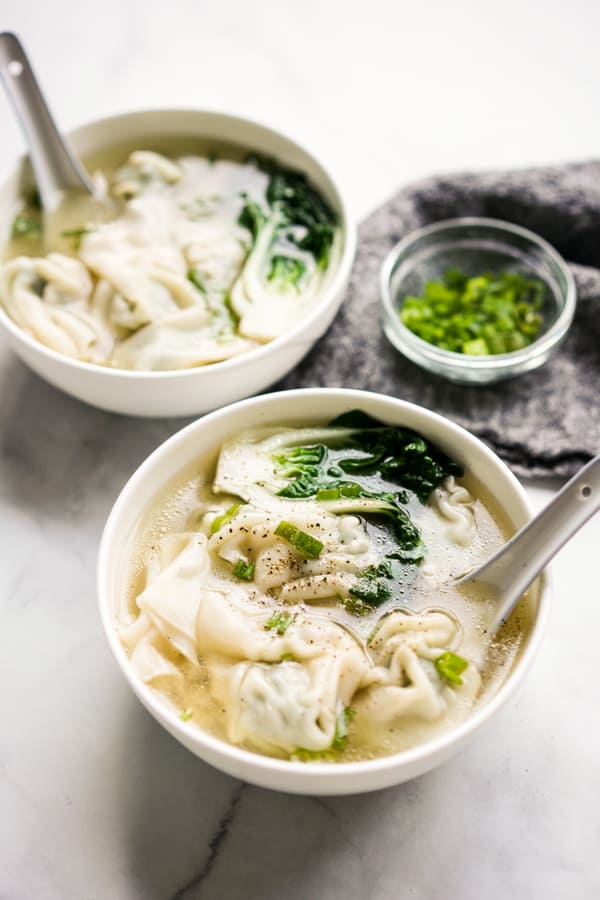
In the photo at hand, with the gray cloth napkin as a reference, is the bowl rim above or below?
above

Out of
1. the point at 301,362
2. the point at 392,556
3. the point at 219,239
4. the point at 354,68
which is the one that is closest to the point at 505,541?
the point at 392,556

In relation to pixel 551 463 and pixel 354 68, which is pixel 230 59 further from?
pixel 551 463

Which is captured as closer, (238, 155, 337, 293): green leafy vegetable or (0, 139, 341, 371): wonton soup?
(0, 139, 341, 371): wonton soup

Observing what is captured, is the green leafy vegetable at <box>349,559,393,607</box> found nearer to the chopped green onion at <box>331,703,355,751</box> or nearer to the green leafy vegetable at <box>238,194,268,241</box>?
the chopped green onion at <box>331,703,355,751</box>

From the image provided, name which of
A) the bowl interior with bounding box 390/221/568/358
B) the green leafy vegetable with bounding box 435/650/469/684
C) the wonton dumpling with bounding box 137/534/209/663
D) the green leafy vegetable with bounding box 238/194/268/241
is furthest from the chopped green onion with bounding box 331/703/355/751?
the green leafy vegetable with bounding box 238/194/268/241

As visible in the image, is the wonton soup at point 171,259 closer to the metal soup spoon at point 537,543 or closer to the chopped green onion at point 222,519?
the chopped green onion at point 222,519

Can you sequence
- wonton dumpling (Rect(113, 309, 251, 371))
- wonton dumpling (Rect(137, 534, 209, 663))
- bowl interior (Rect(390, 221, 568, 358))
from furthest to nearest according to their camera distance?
bowl interior (Rect(390, 221, 568, 358))
wonton dumpling (Rect(113, 309, 251, 371))
wonton dumpling (Rect(137, 534, 209, 663))
